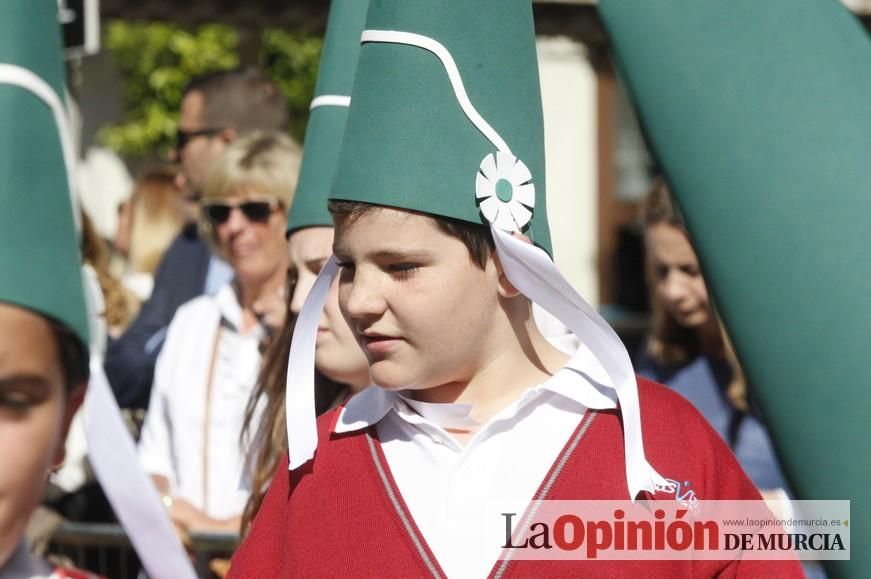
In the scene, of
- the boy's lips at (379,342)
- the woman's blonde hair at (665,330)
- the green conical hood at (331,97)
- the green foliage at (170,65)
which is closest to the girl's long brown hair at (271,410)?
the green conical hood at (331,97)

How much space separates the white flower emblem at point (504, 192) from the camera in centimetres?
225

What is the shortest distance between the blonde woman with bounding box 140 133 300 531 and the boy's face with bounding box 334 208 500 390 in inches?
69.0

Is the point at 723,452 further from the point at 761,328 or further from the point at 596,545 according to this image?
the point at 761,328

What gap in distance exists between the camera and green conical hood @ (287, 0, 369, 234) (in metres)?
3.04

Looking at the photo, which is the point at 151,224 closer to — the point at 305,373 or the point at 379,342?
the point at 305,373

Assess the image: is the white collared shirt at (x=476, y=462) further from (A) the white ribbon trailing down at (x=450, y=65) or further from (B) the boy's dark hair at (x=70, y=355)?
(B) the boy's dark hair at (x=70, y=355)

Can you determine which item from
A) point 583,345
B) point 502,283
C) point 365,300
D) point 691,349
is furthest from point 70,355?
point 691,349

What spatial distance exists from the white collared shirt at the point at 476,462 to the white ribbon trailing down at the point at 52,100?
0.71 meters

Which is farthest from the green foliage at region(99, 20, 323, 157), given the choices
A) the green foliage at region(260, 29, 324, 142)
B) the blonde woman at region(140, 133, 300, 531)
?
the blonde woman at region(140, 133, 300, 531)

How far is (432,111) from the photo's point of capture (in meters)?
2.27

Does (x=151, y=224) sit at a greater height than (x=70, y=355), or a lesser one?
lesser

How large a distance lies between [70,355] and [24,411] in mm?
110

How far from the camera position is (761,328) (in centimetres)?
183

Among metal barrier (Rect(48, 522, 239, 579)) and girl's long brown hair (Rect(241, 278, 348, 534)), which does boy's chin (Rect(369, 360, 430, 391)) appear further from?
metal barrier (Rect(48, 522, 239, 579))
